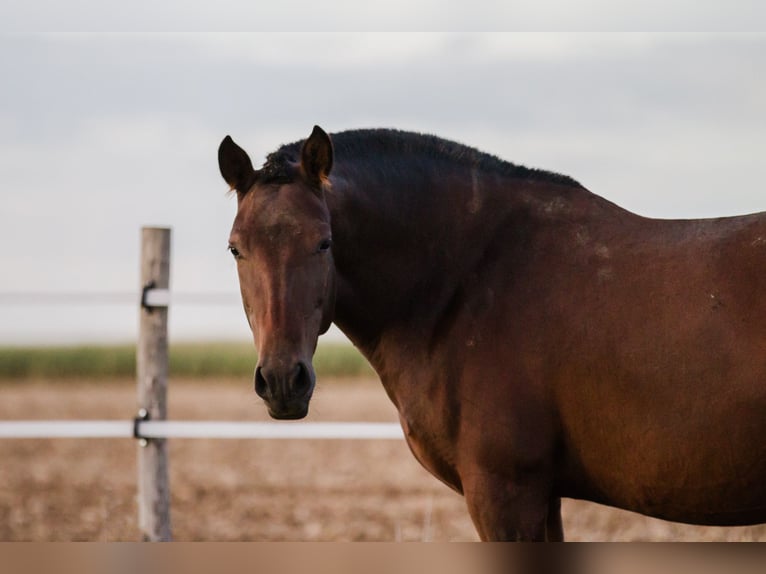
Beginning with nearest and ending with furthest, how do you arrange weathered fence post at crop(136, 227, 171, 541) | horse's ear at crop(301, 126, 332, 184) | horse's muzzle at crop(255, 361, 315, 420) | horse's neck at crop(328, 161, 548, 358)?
horse's muzzle at crop(255, 361, 315, 420) < horse's ear at crop(301, 126, 332, 184) < horse's neck at crop(328, 161, 548, 358) < weathered fence post at crop(136, 227, 171, 541)

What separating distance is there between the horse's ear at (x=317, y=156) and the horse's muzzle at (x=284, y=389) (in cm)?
62

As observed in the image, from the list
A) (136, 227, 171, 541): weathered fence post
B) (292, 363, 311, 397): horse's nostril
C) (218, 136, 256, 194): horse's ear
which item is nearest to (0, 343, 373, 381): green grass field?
(136, 227, 171, 541): weathered fence post

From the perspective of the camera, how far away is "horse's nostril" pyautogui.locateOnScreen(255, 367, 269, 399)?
8.28ft

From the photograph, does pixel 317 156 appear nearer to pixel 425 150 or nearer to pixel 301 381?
pixel 425 150

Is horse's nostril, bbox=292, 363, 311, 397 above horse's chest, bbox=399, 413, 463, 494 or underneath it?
above

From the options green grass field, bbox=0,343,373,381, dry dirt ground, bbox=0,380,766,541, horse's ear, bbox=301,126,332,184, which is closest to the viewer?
horse's ear, bbox=301,126,332,184

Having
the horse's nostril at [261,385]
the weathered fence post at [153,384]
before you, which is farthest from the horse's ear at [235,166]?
the weathered fence post at [153,384]

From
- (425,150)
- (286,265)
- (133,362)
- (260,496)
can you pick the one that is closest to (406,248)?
(425,150)

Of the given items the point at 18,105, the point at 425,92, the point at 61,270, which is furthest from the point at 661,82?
the point at 18,105

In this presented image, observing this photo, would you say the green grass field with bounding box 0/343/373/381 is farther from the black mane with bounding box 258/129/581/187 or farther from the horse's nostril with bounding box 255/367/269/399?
the horse's nostril with bounding box 255/367/269/399

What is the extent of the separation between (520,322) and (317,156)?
84 centimetres

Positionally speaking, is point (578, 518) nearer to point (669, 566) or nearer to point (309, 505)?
point (309, 505)

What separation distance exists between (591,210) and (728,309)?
58 cm

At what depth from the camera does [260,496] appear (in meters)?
7.66
